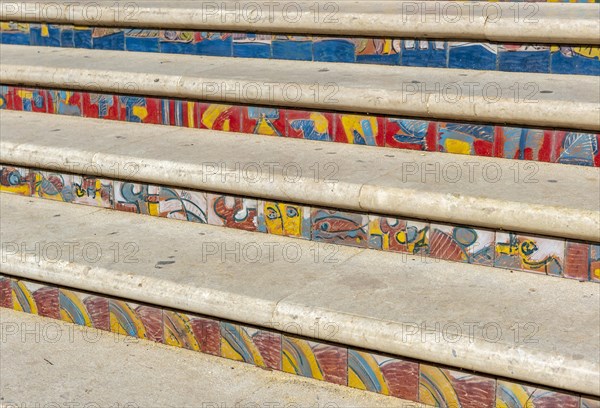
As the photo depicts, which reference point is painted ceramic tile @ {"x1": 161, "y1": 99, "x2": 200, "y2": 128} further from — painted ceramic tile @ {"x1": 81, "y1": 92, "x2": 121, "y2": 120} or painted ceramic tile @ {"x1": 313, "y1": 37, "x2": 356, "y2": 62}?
painted ceramic tile @ {"x1": 313, "y1": 37, "x2": 356, "y2": 62}

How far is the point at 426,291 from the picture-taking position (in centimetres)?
232

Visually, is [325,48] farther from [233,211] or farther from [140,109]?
[233,211]

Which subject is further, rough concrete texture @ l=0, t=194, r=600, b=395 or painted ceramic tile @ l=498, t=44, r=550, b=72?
painted ceramic tile @ l=498, t=44, r=550, b=72

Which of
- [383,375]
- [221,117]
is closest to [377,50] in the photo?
[221,117]

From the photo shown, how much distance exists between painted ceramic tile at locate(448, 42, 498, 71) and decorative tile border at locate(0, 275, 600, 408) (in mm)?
1300

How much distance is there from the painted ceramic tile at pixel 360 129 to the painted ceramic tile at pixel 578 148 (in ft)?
1.81

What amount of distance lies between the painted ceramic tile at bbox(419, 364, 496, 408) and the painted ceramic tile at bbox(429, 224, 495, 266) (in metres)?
0.43

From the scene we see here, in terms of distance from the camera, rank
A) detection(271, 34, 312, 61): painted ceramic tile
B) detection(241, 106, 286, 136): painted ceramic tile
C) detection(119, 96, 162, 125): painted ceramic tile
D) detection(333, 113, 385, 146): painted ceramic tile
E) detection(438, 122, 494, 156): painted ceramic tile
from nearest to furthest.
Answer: detection(438, 122, 494, 156): painted ceramic tile < detection(333, 113, 385, 146): painted ceramic tile < detection(241, 106, 286, 136): painted ceramic tile < detection(119, 96, 162, 125): painted ceramic tile < detection(271, 34, 312, 61): painted ceramic tile

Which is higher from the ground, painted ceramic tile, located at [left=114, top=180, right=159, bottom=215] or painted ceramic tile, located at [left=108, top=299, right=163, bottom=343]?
painted ceramic tile, located at [left=114, top=180, right=159, bottom=215]

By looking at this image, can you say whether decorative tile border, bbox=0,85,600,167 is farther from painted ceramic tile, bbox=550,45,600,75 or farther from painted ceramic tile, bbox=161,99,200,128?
painted ceramic tile, bbox=550,45,600,75

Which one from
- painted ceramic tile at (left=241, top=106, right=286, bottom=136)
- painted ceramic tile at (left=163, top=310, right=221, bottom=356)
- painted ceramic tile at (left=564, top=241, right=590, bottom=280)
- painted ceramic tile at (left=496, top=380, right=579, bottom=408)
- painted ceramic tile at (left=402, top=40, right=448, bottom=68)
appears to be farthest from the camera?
painted ceramic tile at (left=402, top=40, right=448, bottom=68)

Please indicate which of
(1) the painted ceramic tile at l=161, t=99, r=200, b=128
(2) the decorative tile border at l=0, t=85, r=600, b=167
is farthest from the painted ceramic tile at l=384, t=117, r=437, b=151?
(1) the painted ceramic tile at l=161, t=99, r=200, b=128

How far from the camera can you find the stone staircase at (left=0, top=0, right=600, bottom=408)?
221 cm

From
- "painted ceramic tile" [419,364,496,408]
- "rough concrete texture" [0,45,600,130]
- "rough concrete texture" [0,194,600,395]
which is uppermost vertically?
"rough concrete texture" [0,45,600,130]
